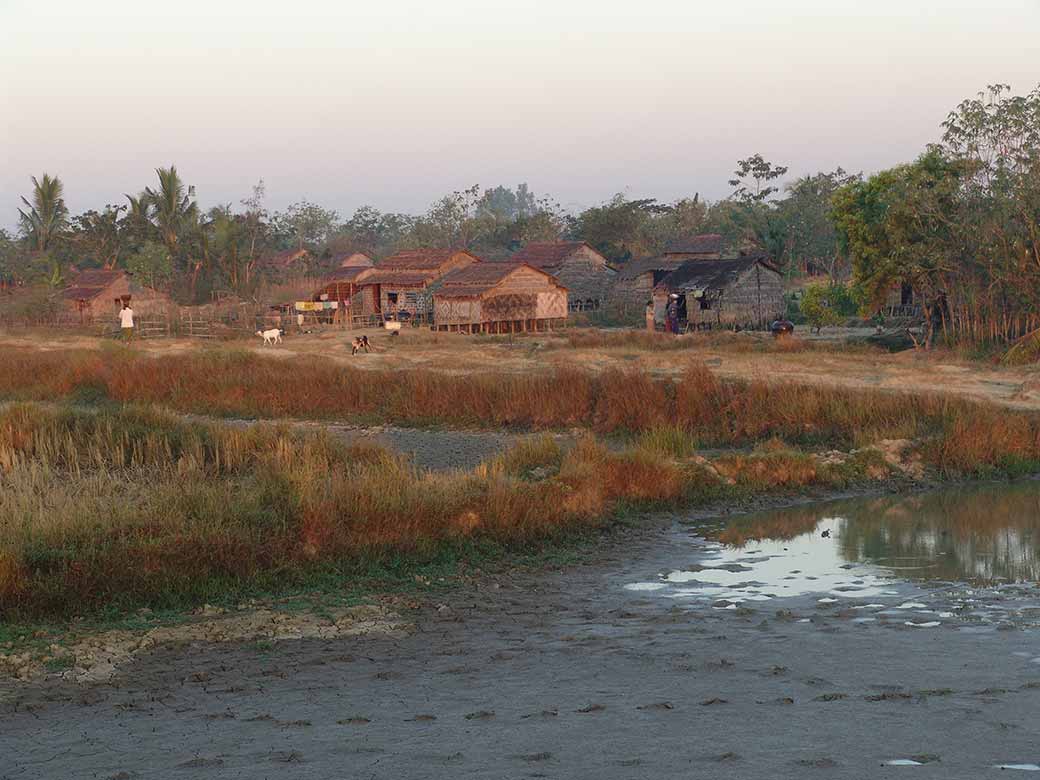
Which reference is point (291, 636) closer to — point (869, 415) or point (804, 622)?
point (804, 622)

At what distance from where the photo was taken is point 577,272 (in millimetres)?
67125

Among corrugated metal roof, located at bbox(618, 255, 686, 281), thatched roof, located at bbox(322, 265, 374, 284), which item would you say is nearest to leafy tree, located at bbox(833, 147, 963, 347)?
corrugated metal roof, located at bbox(618, 255, 686, 281)

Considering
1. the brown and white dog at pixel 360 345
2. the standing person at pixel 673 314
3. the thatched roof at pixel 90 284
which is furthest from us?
the thatched roof at pixel 90 284

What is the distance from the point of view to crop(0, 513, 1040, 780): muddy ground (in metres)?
6.78

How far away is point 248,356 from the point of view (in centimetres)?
3394

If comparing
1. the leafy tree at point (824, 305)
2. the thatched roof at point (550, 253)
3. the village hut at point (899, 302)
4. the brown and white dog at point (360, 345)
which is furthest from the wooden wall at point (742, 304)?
the brown and white dog at point (360, 345)

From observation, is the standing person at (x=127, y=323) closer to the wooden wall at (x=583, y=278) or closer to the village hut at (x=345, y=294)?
the village hut at (x=345, y=294)

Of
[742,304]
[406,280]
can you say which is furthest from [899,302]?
[406,280]

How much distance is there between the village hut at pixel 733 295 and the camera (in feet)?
174

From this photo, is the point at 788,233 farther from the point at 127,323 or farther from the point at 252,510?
the point at 252,510

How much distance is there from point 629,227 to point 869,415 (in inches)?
2432

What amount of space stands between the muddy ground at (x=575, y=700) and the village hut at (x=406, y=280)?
49926mm

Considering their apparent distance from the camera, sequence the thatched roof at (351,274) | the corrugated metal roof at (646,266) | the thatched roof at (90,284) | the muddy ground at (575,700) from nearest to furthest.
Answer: the muddy ground at (575,700)
the corrugated metal roof at (646,266)
the thatched roof at (351,274)
the thatched roof at (90,284)

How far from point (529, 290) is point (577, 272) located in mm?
10570
